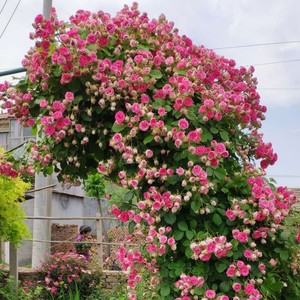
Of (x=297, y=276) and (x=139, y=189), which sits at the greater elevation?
(x=139, y=189)

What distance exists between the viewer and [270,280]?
11.5 feet

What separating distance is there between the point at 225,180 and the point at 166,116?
1.70ft

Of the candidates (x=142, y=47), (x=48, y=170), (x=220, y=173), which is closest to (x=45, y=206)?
(x=48, y=170)

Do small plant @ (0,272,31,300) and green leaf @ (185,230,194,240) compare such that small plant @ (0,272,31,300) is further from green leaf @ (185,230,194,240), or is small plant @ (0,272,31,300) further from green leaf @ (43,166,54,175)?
green leaf @ (185,230,194,240)

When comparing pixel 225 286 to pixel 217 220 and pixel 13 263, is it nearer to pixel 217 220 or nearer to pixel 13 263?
→ pixel 217 220

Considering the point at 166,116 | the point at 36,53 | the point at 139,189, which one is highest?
the point at 36,53

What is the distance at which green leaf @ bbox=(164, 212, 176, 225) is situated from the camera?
3293mm

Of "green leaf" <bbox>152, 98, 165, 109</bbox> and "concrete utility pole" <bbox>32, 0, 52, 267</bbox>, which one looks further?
"concrete utility pole" <bbox>32, 0, 52, 267</bbox>

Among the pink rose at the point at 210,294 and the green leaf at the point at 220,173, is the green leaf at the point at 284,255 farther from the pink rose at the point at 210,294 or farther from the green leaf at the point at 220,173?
the green leaf at the point at 220,173

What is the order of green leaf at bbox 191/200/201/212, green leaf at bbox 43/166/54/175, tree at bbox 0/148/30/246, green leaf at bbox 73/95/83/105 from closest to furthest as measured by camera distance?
green leaf at bbox 191/200/201/212
green leaf at bbox 73/95/83/105
green leaf at bbox 43/166/54/175
tree at bbox 0/148/30/246

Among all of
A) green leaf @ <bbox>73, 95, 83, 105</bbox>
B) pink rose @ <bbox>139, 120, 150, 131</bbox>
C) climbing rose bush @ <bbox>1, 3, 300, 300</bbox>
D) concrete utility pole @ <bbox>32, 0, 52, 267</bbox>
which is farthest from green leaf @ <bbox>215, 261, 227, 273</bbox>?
concrete utility pole @ <bbox>32, 0, 52, 267</bbox>

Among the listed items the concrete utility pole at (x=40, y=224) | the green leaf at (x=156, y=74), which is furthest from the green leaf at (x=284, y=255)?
the concrete utility pole at (x=40, y=224)

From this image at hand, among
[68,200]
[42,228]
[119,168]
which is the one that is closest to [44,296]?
[42,228]

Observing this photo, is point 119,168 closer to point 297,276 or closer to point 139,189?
point 139,189
